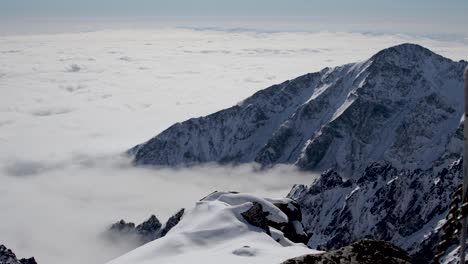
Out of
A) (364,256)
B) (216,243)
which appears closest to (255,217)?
(216,243)

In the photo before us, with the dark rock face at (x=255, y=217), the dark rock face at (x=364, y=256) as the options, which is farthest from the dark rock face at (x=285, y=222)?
the dark rock face at (x=364, y=256)

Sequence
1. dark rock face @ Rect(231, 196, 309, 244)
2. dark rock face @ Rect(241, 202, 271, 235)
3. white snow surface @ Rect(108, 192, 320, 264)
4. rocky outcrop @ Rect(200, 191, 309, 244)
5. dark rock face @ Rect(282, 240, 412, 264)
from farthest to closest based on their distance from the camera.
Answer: rocky outcrop @ Rect(200, 191, 309, 244) < dark rock face @ Rect(231, 196, 309, 244) < dark rock face @ Rect(241, 202, 271, 235) < white snow surface @ Rect(108, 192, 320, 264) < dark rock face @ Rect(282, 240, 412, 264)

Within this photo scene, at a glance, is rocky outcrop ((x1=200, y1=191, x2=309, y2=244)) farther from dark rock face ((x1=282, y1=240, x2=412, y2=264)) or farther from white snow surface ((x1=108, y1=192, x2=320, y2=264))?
dark rock face ((x1=282, y1=240, x2=412, y2=264))

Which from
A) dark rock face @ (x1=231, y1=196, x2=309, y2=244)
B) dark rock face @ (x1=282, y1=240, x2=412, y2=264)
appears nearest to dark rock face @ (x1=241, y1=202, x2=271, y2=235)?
dark rock face @ (x1=231, y1=196, x2=309, y2=244)

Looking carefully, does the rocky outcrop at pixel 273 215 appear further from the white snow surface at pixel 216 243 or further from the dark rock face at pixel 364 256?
the dark rock face at pixel 364 256

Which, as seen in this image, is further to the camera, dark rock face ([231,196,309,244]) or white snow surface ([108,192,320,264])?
dark rock face ([231,196,309,244])

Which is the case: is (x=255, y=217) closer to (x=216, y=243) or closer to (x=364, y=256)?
(x=216, y=243)
